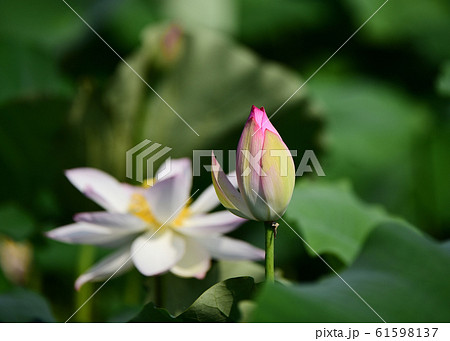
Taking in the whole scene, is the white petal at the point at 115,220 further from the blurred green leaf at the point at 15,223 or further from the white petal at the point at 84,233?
the blurred green leaf at the point at 15,223

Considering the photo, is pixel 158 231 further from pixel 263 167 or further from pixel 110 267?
pixel 263 167

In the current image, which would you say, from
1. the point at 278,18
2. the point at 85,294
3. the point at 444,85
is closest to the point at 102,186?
the point at 85,294

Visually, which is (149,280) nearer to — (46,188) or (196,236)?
(196,236)

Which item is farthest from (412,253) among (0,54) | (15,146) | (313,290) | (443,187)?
(443,187)

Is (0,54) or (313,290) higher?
(0,54)

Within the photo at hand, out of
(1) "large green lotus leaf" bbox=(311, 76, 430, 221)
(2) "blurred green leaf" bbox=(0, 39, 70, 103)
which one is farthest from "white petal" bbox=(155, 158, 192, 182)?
(1) "large green lotus leaf" bbox=(311, 76, 430, 221)
